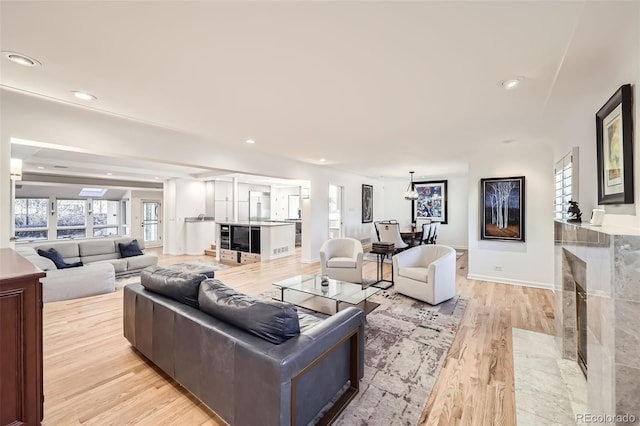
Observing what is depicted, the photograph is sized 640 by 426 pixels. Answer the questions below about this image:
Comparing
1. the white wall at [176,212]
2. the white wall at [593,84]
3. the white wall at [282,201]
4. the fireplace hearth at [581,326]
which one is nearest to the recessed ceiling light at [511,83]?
the white wall at [593,84]

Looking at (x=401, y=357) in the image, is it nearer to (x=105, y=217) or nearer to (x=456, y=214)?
(x=456, y=214)

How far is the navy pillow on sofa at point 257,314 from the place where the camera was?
1.56m

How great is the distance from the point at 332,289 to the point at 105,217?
994 centimetres

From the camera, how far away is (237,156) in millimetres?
5035

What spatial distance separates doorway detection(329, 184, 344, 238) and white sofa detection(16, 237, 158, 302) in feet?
15.9

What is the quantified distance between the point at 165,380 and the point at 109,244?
17.2 feet

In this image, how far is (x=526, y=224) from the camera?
15.6ft

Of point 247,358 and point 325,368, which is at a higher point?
point 247,358

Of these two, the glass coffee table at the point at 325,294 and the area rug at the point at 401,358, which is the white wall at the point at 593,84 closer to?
the area rug at the point at 401,358

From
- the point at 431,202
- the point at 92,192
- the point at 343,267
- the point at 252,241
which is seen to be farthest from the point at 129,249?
the point at 431,202

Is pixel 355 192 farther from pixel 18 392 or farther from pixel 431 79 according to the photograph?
pixel 18 392

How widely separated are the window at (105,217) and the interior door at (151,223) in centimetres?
112

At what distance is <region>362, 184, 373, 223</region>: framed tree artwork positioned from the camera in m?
9.10

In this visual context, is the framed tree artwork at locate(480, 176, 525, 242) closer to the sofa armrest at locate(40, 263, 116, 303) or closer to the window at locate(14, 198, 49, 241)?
the sofa armrest at locate(40, 263, 116, 303)
